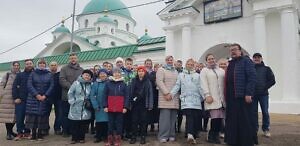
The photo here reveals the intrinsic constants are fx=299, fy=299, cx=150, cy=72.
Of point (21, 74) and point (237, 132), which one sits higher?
point (21, 74)

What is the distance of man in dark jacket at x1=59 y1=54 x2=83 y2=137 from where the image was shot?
22.0 ft

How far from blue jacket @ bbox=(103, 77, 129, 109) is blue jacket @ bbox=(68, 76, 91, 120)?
0.48 metres

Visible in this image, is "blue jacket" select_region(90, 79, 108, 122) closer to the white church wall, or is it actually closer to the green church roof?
the white church wall

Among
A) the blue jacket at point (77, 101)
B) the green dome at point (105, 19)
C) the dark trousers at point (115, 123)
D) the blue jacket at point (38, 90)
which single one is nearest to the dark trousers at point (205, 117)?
the dark trousers at point (115, 123)

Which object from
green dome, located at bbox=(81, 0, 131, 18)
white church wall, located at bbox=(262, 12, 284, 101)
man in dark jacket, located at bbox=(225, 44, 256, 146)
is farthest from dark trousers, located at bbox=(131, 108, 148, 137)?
green dome, located at bbox=(81, 0, 131, 18)

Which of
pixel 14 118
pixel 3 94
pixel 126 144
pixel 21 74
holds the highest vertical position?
pixel 21 74

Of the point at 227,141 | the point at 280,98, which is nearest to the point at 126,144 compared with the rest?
the point at 227,141

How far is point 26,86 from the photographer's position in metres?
6.72

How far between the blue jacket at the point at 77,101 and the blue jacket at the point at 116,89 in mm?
476

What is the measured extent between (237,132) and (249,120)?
303 millimetres

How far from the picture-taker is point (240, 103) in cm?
530

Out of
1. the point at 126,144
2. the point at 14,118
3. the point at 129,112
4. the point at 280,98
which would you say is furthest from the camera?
the point at 280,98

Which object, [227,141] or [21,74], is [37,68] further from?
[227,141]

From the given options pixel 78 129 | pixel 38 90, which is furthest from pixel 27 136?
pixel 78 129
